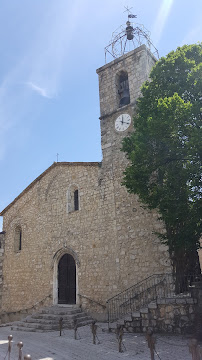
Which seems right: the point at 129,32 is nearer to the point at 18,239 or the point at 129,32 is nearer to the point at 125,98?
the point at 125,98

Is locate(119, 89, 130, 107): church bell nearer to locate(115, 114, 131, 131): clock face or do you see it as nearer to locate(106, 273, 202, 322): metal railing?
locate(115, 114, 131, 131): clock face

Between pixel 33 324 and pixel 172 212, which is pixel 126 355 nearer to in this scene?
pixel 172 212

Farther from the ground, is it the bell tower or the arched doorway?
the bell tower

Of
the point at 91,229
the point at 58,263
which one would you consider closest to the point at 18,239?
the point at 58,263

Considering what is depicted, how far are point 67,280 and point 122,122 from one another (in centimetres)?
783

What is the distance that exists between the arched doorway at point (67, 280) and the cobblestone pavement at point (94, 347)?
371 cm

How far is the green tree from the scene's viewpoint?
7891 millimetres

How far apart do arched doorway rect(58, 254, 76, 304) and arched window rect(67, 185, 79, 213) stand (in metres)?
2.28

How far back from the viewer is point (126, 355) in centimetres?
690

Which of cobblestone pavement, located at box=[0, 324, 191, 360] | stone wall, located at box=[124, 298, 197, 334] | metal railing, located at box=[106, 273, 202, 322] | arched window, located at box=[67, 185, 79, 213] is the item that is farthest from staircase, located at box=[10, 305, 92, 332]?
arched window, located at box=[67, 185, 79, 213]

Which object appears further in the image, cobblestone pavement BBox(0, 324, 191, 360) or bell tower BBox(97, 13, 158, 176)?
bell tower BBox(97, 13, 158, 176)

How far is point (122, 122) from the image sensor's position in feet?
44.7

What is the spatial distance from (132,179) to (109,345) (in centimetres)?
459

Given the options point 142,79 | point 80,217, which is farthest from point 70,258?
point 142,79
